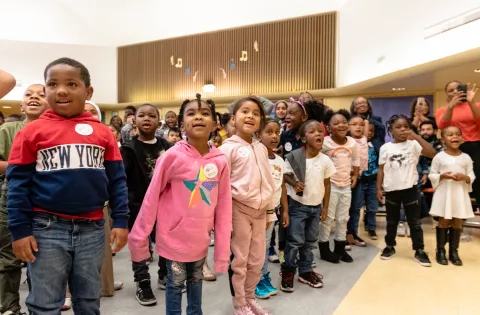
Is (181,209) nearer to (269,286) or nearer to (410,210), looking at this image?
(269,286)

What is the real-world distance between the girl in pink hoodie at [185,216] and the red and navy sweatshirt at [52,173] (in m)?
0.39

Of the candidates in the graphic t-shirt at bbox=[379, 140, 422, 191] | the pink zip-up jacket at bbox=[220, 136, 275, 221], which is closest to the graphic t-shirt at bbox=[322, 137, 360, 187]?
the graphic t-shirt at bbox=[379, 140, 422, 191]

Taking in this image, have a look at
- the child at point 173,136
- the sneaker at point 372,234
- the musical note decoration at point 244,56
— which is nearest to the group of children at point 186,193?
the sneaker at point 372,234

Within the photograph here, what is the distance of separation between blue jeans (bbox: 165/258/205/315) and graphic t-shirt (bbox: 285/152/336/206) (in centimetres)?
114

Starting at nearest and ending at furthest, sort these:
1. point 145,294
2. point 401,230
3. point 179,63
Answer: point 145,294
point 401,230
point 179,63

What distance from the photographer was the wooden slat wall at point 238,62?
9.13 meters

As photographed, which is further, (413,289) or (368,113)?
(368,113)

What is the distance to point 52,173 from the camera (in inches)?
54.1

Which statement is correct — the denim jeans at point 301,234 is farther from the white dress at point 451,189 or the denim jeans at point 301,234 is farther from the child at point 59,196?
the child at point 59,196

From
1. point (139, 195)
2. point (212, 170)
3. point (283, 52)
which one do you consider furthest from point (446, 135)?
point (283, 52)

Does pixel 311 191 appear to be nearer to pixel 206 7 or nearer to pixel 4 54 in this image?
pixel 206 7

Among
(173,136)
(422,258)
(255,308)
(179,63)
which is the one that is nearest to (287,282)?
(255,308)

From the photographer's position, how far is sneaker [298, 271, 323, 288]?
2734 millimetres

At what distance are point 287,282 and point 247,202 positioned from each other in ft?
Result: 2.93
